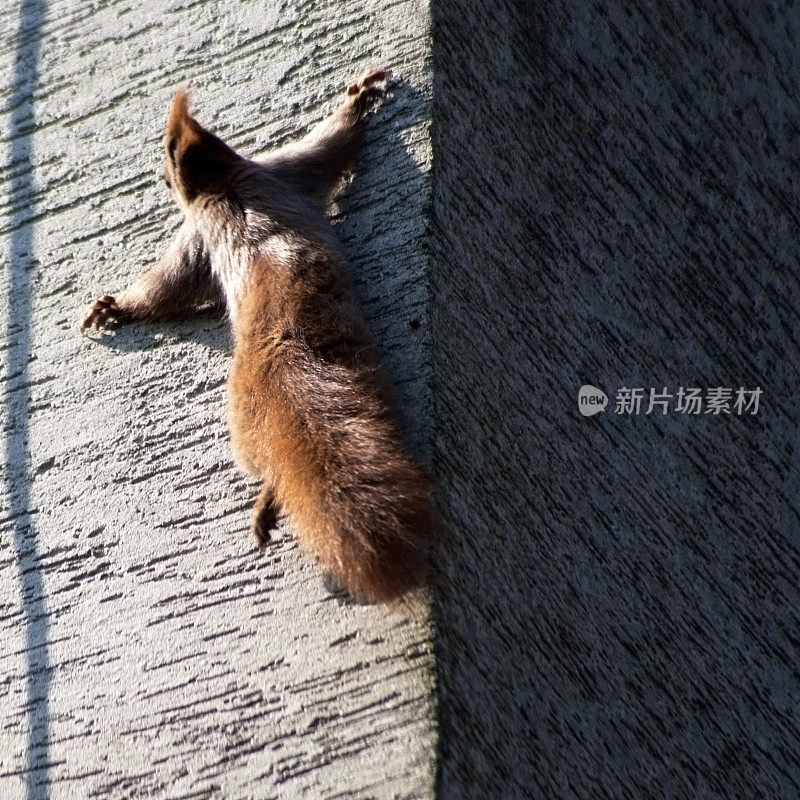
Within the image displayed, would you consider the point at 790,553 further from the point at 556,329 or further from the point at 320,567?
the point at 320,567

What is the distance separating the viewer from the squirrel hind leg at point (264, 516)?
7.70 ft

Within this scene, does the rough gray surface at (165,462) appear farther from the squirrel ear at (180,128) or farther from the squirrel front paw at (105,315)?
the squirrel ear at (180,128)

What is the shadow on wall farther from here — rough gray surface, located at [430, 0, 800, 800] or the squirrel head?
rough gray surface, located at [430, 0, 800, 800]

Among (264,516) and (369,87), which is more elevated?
(369,87)

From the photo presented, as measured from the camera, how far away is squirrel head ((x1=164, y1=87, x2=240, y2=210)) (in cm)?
291

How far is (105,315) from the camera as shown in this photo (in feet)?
9.57

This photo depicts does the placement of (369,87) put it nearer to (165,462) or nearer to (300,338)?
(300,338)

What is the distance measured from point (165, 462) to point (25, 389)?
575 mm

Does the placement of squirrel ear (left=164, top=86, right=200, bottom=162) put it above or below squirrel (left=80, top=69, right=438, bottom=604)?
above

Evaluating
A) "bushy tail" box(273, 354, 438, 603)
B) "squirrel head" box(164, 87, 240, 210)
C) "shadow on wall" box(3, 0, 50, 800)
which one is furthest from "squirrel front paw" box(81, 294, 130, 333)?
"bushy tail" box(273, 354, 438, 603)

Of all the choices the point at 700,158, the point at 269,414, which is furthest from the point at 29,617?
the point at 700,158

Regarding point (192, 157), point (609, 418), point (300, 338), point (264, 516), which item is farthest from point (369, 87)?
point (264, 516)

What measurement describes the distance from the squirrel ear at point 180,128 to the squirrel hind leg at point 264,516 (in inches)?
41.7

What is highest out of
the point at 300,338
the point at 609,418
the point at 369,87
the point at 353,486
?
the point at 369,87
